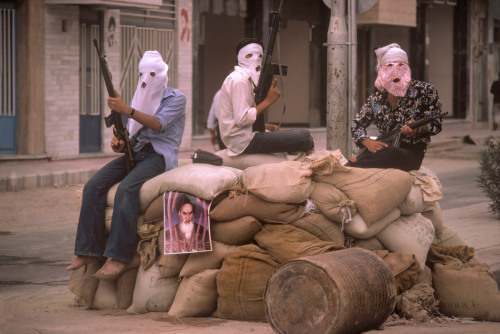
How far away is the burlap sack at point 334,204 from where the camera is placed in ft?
20.8

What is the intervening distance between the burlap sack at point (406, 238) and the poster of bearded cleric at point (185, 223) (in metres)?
1.18

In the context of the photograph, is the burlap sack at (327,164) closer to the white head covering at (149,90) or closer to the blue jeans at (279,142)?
the blue jeans at (279,142)

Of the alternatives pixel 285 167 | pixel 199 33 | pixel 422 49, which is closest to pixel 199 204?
pixel 285 167

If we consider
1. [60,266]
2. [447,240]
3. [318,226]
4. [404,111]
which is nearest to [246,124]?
[318,226]

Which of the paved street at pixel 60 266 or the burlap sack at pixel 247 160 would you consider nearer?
the paved street at pixel 60 266

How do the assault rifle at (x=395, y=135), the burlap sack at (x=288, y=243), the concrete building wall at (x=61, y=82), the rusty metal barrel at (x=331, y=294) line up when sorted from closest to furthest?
the rusty metal barrel at (x=331, y=294), the burlap sack at (x=288, y=243), the assault rifle at (x=395, y=135), the concrete building wall at (x=61, y=82)

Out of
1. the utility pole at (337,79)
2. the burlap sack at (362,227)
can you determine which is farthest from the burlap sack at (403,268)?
the utility pole at (337,79)

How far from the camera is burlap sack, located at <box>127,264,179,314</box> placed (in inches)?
257

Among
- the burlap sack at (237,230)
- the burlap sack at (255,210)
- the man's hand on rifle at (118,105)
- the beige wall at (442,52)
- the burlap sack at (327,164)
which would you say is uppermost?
the beige wall at (442,52)

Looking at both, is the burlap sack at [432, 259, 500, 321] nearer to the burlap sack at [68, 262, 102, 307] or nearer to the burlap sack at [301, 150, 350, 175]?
the burlap sack at [301, 150, 350, 175]

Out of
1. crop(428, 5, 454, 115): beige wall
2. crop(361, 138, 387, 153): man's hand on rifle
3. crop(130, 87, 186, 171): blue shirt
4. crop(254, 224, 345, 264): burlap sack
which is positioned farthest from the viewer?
crop(428, 5, 454, 115): beige wall

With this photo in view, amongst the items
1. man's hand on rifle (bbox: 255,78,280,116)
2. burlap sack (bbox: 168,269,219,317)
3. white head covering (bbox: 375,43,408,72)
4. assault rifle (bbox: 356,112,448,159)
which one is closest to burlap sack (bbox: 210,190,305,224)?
burlap sack (bbox: 168,269,219,317)

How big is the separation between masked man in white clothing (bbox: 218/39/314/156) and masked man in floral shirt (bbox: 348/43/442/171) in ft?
1.67

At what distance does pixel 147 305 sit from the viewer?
655 centimetres
